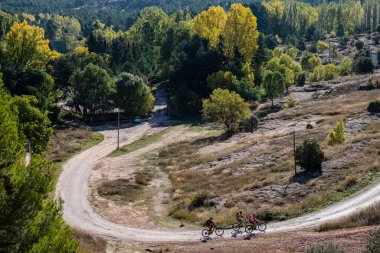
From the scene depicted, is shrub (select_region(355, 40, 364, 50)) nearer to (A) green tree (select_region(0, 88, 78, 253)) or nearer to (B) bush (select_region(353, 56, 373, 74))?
(B) bush (select_region(353, 56, 373, 74))

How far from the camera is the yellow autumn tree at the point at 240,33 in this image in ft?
362

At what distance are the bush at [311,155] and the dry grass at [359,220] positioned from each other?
45.1 ft

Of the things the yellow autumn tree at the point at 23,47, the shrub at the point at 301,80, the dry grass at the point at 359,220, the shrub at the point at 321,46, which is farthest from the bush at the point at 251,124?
the shrub at the point at 321,46

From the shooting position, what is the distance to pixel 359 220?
32281 millimetres

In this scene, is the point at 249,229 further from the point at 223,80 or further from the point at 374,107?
the point at 223,80

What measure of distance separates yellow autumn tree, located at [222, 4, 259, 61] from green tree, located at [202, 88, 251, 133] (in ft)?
112

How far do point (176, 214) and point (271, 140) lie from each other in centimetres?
2798

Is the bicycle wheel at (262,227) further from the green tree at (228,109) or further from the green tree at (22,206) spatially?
the green tree at (228,109)

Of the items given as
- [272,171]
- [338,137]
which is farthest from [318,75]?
[272,171]

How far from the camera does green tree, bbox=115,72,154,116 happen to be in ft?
330

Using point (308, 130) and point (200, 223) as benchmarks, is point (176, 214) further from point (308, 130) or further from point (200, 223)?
point (308, 130)

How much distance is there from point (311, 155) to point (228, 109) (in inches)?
1312

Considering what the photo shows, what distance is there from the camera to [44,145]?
199 ft

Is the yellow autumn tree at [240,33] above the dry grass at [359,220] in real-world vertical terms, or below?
above
